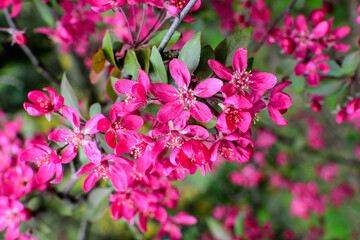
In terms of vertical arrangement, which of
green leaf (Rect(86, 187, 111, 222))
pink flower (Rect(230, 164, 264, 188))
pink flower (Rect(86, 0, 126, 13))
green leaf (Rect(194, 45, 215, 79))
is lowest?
pink flower (Rect(230, 164, 264, 188))

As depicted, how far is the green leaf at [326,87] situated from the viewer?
3.32 ft

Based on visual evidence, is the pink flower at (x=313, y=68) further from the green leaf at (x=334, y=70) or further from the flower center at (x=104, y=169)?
the flower center at (x=104, y=169)

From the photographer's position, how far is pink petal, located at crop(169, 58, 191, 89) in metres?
0.57

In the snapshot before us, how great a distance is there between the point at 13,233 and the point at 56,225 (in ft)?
6.81

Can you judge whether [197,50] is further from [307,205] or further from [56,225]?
[56,225]

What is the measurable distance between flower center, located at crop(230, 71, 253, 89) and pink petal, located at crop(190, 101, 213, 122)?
0.29ft

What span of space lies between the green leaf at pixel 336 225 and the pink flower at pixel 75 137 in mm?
2759

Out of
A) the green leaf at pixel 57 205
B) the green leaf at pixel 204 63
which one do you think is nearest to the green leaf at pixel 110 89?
the green leaf at pixel 204 63

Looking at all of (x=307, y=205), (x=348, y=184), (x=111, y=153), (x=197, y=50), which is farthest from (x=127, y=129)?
(x=348, y=184)

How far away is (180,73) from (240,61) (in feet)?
0.46

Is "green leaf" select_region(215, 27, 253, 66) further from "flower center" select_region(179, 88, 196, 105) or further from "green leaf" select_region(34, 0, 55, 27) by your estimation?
"green leaf" select_region(34, 0, 55, 27)

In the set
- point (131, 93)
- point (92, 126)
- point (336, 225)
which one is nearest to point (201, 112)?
point (131, 93)

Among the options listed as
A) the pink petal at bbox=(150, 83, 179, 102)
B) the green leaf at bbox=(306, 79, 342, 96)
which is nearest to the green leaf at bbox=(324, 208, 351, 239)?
the green leaf at bbox=(306, 79, 342, 96)

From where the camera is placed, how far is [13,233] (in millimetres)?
929
